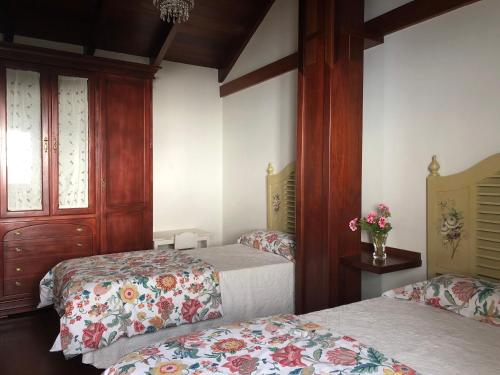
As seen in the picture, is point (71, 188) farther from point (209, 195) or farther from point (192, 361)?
point (192, 361)

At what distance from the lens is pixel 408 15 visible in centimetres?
255

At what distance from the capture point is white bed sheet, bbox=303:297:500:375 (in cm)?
144

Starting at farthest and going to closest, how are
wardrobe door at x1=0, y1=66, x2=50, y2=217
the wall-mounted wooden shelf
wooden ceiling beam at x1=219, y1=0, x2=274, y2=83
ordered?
wooden ceiling beam at x1=219, y1=0, x2=274, y2=83 < wardrobe door at x1=0, y1=66, x2=50, y2=217 < the wall-mounted wooden shelf

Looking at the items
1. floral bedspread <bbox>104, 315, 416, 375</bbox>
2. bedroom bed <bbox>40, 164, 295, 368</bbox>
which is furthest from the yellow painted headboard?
floral bedspread <bbox>104, 315, 416, 375</bbox>

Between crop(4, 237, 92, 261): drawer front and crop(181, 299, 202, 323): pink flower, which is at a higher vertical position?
crop(4, 237, 92, 261): drawer front

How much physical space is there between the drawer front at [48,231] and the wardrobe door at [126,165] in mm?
189

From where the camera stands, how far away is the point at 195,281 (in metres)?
2.65

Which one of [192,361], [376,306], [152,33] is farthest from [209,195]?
[192,361]

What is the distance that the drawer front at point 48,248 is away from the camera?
3.34 metres

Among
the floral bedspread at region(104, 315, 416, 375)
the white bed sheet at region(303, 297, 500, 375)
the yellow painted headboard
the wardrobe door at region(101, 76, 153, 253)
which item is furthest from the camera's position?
the wardrobe door at region(101, 76, 153, 253)

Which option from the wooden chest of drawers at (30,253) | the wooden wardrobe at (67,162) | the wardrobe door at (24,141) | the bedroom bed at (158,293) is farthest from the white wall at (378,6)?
the wooden chest of drawers at (30,253)

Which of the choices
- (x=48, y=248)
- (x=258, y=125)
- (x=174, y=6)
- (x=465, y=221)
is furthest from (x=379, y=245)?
(x=48, y=248)

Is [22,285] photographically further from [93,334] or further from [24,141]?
[93,334]

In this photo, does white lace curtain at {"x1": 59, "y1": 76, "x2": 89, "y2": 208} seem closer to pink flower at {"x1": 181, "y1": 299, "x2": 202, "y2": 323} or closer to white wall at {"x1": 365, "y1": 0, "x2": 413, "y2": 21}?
pink flower at {"x1": 181, "y1": 299, "x2": 202, "y2": 323}
